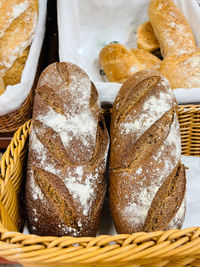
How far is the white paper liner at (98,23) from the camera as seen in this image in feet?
4.17

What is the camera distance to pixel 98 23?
1.52 metres

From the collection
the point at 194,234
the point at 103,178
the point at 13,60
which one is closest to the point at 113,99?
A: the point at 103,178

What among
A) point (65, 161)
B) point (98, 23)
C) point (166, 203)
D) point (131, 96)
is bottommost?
point (166, 203)

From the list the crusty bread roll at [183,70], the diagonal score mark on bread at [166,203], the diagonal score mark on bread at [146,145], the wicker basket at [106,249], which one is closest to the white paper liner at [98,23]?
the crusty bread roll at [183,70]

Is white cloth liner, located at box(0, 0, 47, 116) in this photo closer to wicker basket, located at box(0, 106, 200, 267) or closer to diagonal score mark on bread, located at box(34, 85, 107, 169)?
diagonal score mark on bread, located at box(34, 85, 107, 169)

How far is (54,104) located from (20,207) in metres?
0.31

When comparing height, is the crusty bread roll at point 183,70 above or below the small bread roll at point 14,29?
below

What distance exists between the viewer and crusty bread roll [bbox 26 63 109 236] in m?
0.69

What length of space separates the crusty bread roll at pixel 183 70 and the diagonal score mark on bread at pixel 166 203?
451 mm

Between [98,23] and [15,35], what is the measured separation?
594 mm

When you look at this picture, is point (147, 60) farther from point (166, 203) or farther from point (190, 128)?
point (166, 203)

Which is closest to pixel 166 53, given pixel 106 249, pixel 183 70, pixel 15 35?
pixel 183 70

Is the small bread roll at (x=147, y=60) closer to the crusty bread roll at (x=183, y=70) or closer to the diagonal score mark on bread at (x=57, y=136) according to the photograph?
the crusty bread roll at (x=183, y=70)

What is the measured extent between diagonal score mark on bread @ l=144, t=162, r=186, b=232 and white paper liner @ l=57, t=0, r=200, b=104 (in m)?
0.65
